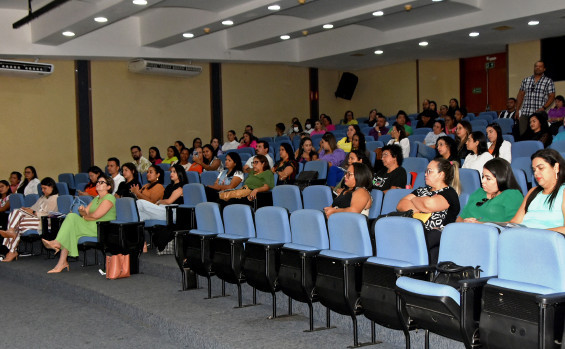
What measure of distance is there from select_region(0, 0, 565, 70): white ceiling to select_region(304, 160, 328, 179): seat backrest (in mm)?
2534

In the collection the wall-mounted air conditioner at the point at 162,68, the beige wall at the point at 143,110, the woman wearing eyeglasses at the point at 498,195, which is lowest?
the woman wearing eyeglasses at the point at 498,195

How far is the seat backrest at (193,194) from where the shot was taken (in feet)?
21.7

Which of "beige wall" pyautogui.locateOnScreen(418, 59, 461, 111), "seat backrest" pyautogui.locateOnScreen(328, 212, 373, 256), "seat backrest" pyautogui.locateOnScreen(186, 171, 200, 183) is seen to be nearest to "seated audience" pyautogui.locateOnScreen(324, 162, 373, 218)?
"seat backrest" pyautogui.locateOnScreen(328, 212, 373, 256)

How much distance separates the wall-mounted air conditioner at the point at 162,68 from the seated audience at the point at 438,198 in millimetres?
8542

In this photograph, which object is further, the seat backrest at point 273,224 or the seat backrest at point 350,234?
the seat backrest at point 273,224

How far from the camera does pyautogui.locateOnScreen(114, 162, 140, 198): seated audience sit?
748 centimetres

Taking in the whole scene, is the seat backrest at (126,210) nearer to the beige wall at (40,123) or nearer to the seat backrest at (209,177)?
the seat backrest at (209,177)

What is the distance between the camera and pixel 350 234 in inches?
150

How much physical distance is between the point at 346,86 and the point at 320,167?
858 centimetres

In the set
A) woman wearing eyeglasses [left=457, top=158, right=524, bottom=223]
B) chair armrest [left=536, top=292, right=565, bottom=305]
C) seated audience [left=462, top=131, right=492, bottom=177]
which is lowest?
chair armrest [left=536, top=292, right=565, bottom=305]

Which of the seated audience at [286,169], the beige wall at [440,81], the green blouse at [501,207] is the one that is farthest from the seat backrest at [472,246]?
the beige wall at [440,81]

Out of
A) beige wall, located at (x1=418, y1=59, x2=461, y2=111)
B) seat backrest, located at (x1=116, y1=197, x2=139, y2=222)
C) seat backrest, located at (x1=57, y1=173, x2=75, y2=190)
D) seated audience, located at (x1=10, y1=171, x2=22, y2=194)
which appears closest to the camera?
seat backrest, located at (x1=116, y1=197, x2=139, y2=222)

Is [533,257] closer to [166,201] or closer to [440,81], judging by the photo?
[166,201]

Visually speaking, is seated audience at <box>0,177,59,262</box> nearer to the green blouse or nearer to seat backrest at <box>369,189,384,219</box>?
seat backrest at <box>369,189,384,219</box>
